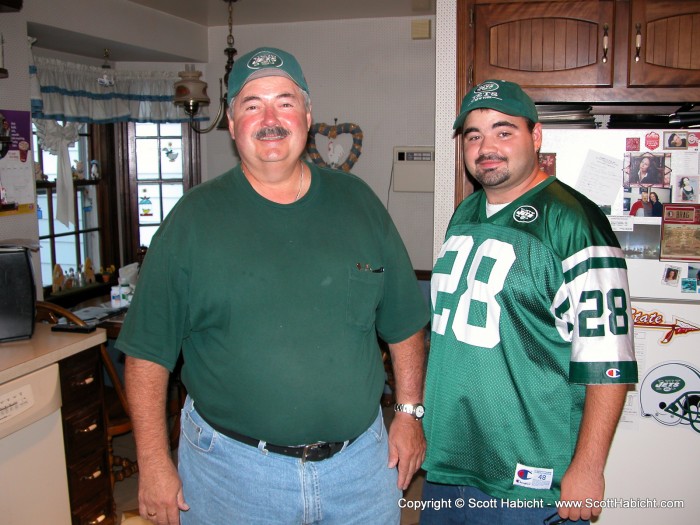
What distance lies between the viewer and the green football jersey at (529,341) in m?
1.41

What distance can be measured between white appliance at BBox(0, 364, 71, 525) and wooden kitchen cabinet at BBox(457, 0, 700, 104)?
1.85 meters

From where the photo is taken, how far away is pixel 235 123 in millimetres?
1484

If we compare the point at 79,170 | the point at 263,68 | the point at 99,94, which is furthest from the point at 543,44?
the point at 79,170

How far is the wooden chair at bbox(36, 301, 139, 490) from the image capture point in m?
2.73

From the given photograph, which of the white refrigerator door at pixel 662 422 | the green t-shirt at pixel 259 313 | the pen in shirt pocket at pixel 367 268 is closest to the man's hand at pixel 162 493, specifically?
the green t-shirt at pixel 259 313

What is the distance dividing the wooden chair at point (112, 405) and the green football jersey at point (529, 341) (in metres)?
1.60

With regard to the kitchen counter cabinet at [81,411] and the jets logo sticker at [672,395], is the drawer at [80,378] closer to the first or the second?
the kitchen counter cabinet at [81,411]

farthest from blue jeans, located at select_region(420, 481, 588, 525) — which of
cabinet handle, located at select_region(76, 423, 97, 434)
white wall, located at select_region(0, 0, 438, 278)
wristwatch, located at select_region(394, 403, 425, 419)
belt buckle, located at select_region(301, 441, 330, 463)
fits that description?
white wall, located at select_region(0, 0, 438, 278)

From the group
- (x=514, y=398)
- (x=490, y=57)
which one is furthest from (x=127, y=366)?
(x=490, y=57)

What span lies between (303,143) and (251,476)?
76cm

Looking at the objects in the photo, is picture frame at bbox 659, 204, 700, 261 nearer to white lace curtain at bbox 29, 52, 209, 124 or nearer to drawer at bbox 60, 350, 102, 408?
drawer at bbox 60, 350, 102, 408

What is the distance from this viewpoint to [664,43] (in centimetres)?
223

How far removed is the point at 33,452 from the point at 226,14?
3.25m

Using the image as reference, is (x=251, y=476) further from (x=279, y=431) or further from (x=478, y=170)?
(x=478, y=170)
